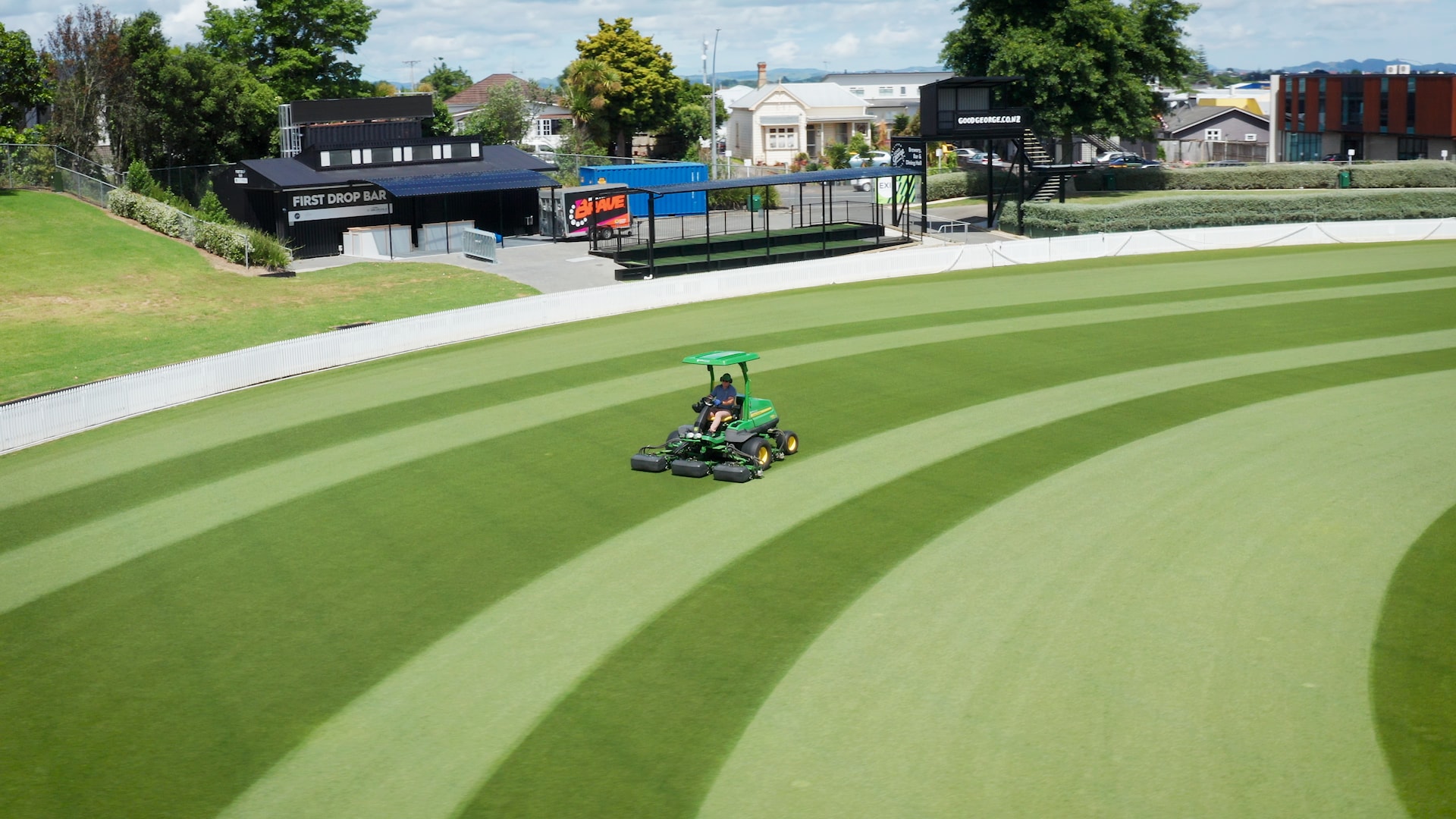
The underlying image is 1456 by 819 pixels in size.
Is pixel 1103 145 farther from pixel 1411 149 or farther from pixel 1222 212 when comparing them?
pixel 1222 212

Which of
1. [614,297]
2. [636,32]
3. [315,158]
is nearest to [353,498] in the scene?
[614,297]

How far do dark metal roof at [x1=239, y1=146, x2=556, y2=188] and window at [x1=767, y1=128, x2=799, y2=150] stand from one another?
55.3m

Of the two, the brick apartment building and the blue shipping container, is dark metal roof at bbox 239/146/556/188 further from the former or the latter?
the brick apartment building

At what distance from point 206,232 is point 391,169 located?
10288 millimetres

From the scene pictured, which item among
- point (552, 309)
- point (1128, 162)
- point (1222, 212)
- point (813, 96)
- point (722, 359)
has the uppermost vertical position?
point (813, 96)

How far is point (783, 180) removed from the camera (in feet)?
159

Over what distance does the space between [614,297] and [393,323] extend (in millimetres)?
7507

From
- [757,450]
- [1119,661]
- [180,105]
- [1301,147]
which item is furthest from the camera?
[1301,147]

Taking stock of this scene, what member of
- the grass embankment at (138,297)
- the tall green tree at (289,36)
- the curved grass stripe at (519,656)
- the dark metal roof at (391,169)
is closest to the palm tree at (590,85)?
the tall green tree at (289,36)

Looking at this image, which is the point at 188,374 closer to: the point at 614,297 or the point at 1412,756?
the point at 614,297

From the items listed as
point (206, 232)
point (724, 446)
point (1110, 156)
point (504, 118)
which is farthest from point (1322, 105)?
point (724, 446)

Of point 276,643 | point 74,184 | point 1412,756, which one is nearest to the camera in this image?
point 1412,756

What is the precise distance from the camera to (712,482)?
2020cm

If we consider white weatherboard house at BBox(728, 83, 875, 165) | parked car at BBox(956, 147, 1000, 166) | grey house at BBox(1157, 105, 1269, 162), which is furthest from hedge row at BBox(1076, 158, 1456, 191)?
grey house at BBox(1157, 105, 1269, 162)
